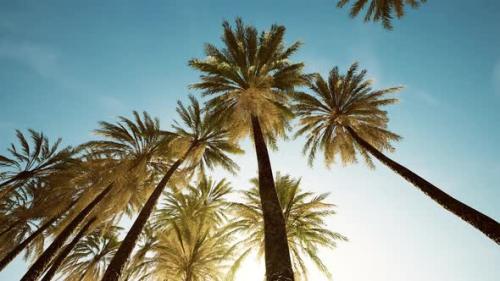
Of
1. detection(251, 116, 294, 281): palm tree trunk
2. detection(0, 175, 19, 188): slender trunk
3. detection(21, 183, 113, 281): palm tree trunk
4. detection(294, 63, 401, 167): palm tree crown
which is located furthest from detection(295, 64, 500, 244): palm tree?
detection(0, 175, 19, 188): slender trunk

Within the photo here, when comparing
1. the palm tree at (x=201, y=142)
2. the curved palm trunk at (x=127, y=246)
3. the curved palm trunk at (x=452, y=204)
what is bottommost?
the curved palm trunk at (x=127, y=246)

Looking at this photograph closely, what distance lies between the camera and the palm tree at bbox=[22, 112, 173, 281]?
39.3 feet

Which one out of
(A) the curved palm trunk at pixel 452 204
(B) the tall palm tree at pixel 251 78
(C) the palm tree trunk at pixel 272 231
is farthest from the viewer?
(B) the tall palm tree at pixel 251 78

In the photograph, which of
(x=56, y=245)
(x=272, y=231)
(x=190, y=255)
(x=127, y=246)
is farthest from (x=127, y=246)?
(x=190, y=255)

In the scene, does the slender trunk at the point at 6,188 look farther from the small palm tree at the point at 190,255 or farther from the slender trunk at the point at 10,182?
the small palm tree at the point at 190,255

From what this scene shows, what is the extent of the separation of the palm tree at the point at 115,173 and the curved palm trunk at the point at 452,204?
1062 cm

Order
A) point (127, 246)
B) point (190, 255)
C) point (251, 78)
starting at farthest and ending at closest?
point (190, 255)
point (251, 78)
point (127, 246)

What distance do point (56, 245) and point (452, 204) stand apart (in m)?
13.9

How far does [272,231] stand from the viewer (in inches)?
326

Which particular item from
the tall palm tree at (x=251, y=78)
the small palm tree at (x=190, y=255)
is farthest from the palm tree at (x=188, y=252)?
the tall palm tree at (x=251, y=78)

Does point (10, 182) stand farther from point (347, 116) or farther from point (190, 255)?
point (347, 116)

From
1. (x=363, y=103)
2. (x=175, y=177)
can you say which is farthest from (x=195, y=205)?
(x=363, y=103)

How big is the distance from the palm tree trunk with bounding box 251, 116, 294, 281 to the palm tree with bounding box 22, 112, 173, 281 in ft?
18.9

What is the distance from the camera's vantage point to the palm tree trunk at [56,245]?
951 cm
